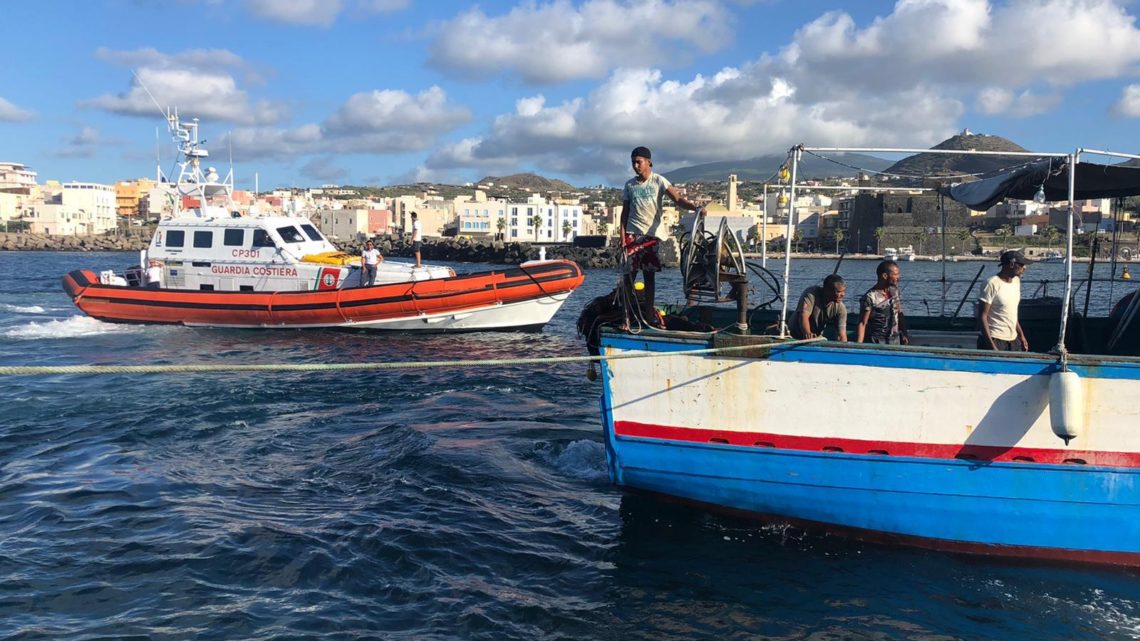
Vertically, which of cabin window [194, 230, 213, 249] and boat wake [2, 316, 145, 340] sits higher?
cabin window [194, 230, 213, 249]

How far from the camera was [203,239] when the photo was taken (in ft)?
68.7

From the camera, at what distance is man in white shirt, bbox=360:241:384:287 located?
19.6 meters

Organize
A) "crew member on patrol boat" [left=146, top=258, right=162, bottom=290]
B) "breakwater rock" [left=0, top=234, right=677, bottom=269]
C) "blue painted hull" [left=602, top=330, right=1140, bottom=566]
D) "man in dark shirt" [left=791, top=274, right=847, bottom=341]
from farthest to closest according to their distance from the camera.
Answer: "breakwater rock" [left=0, top=234, right=677, bottom=269] → "crew member on patrol boat" [left=146, top=258, right=162, bottom=290] → "man in dark shirt" [left=791, top=274, right=847, bottom=341] → "blue painted hull" [left=602, top=330, right=1140, bottom=566]

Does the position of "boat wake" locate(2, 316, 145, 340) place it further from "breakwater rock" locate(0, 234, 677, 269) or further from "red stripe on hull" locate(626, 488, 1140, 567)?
"breakwater rock" locate(0, 234, 677, 269)

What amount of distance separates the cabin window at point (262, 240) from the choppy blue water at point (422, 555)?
9.67 m

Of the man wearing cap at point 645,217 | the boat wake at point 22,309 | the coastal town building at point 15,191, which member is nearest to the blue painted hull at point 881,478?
the man wearing cap at point 645,217

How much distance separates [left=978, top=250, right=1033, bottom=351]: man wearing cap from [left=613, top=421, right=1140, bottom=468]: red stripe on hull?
1.11 metres

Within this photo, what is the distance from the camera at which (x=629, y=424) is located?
7.18 metres

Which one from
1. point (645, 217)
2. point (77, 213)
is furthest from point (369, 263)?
point (77, 213)

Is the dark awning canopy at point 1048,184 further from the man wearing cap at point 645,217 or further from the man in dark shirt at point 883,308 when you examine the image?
the man wearing cap at point 645,217

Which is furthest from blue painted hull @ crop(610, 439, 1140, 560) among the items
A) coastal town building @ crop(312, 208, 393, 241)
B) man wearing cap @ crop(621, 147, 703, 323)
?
coastal town building @ crop(312, 208, 393, 241)

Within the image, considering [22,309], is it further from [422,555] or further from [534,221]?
[534,221]

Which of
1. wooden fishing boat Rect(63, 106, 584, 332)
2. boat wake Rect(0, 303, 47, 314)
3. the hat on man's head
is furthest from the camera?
boat wake Rect(0, 303, 47, 314)

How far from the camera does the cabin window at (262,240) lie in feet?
67.2
